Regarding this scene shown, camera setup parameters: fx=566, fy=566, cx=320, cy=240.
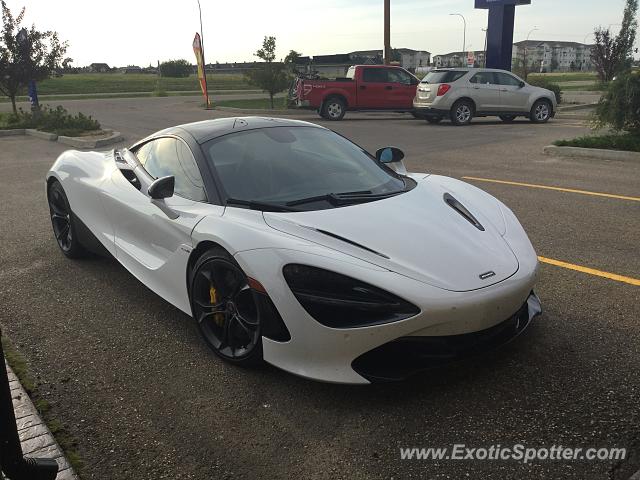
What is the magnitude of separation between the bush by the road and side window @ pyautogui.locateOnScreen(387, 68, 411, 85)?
9474mm

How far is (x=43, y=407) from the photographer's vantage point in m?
2.80

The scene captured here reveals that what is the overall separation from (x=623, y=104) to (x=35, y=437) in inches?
416

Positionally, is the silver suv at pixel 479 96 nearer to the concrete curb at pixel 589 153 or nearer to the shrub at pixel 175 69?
the concrete curb at pixel 589 153

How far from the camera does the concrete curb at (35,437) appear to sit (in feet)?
7.64

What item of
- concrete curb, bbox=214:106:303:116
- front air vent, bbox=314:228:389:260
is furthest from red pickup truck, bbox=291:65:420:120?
front air vent, bbox=314:228:389:260

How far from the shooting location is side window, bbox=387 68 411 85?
62.6ft

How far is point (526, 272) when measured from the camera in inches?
114

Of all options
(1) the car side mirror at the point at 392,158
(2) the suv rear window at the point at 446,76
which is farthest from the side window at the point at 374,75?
(1) the car side mirror at the point at 392,158

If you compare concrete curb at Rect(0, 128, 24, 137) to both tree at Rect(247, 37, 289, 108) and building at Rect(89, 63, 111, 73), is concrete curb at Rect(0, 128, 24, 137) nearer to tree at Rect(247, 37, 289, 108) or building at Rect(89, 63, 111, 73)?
tree at Rect(247, 37, 289, 108)

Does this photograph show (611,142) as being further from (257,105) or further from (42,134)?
(257,105)

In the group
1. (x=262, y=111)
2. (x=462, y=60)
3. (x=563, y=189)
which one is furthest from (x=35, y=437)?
(x=462, y=60)

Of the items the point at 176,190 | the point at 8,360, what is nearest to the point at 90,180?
the point at 176,190

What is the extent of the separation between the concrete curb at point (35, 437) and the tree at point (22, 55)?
16.8 m

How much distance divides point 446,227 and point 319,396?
1126mm
